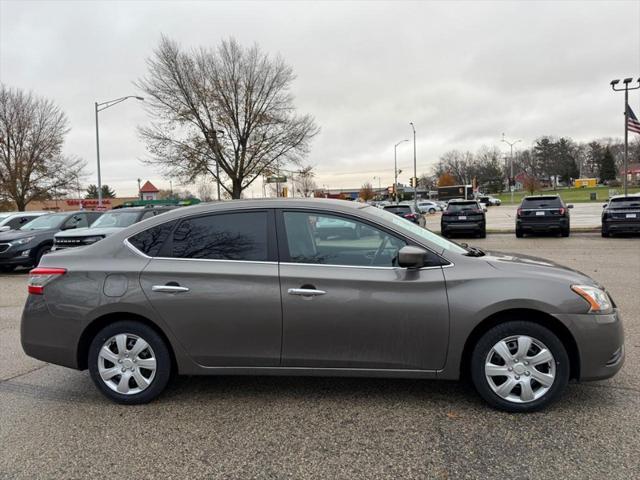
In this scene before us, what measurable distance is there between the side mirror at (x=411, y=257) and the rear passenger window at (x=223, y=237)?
103 cm

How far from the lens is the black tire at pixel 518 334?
10.6 feet

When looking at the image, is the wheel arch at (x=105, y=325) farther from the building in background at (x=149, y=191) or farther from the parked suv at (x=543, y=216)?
the building in background at (x=149, y=191)

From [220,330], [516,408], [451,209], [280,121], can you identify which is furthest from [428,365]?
[280,121]

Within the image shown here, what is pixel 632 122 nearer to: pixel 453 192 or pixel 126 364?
pixel 126 364

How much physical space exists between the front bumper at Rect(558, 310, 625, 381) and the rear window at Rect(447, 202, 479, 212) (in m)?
15.7

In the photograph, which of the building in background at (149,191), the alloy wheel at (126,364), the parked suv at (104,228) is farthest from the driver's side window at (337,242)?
the building in background at (149,191)

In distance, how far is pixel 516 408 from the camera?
3.30 m

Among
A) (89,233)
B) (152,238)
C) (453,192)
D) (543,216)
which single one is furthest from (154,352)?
(453,192)

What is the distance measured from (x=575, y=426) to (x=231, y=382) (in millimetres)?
2689

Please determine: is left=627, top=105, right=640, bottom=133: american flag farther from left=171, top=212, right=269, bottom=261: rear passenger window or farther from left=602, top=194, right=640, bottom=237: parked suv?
left=171, top=212, right=269, bottom=261: rear passenger window

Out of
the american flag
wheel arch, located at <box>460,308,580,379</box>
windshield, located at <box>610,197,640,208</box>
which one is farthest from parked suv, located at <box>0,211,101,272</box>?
the american flag

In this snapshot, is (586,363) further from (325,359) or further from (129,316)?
(129,316)

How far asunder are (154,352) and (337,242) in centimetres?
166

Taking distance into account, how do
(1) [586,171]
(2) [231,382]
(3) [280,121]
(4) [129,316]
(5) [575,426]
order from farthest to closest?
(1) [586,171] < (3) [280,121] < (2) [231,382] < (4) [129,316] < (5) [575,426]
